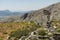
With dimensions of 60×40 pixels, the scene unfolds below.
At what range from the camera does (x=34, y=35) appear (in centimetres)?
2305

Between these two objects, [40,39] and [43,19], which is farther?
[43,19]

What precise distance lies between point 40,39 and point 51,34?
1.49m

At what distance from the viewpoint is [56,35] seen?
2230 centimetres

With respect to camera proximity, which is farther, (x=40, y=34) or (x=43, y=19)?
(x=43, y=19)

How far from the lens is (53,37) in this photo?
22172 mm

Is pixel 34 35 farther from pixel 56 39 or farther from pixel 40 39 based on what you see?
pixel 56 39

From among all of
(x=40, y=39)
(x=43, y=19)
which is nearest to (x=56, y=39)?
(x=40, y=39)

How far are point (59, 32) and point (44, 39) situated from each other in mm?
1917

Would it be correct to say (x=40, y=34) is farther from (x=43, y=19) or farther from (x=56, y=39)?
(x=43, y=19)

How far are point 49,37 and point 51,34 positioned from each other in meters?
0.62

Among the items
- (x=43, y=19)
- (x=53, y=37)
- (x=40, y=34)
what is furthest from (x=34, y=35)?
(x=43, y=19)

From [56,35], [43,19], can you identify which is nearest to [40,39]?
[56,35]

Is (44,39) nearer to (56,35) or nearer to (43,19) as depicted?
(56,35)

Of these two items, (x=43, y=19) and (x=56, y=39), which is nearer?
(x=56, y=39)
